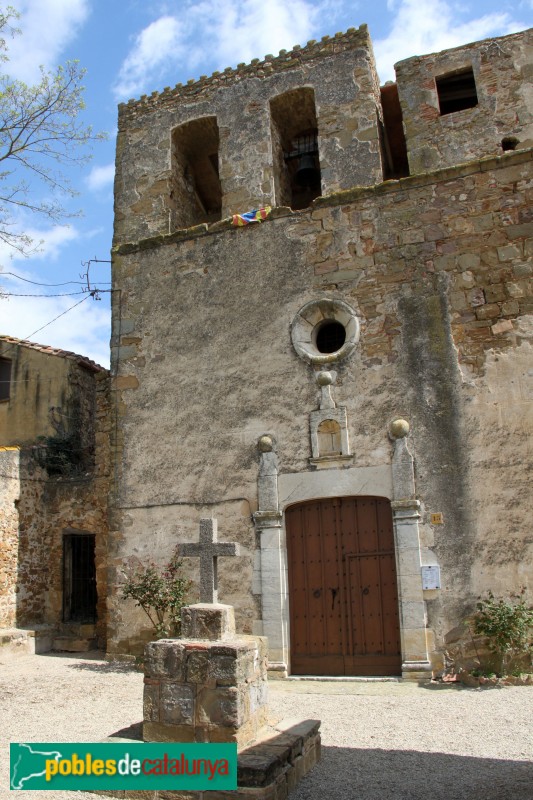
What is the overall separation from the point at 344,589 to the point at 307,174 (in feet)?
23.2

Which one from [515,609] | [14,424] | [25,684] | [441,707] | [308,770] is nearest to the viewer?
[308,770]

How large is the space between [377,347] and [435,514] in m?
2.19

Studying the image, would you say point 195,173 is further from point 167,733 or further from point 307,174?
point 167,733

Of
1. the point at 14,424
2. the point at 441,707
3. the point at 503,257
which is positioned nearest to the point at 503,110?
the point at 503,257

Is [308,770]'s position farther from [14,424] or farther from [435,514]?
[14,424]

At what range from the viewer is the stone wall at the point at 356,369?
7.65m

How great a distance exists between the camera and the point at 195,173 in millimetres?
11906

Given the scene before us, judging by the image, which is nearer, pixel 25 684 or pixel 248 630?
pixel 25 684

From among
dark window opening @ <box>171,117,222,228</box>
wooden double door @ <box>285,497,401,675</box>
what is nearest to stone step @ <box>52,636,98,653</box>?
wooden double door @ <box>285,497,401,675</box>

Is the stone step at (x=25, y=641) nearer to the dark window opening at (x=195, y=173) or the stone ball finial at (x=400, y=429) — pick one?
the stone ball finial at (x=400, y=429)

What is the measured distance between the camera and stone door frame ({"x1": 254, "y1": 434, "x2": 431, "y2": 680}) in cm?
750

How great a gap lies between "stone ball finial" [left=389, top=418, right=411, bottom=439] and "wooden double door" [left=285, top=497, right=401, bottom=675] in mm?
816

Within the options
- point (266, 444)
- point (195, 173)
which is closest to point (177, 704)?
point (266, 444)

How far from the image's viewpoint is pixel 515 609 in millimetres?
7086
